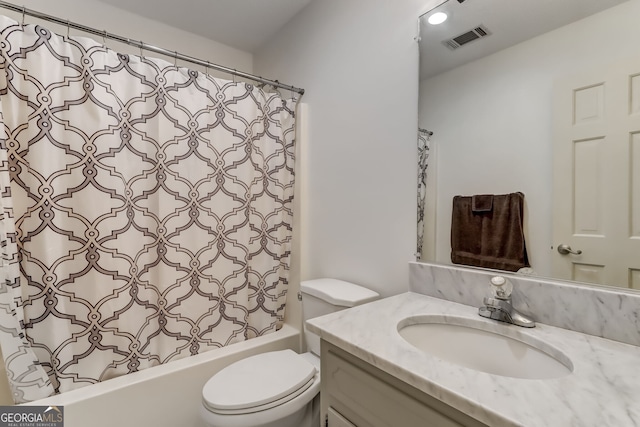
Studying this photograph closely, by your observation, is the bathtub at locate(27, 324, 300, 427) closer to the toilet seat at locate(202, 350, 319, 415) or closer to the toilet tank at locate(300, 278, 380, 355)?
the toilet seat at locate(202, 350, 319, 415)

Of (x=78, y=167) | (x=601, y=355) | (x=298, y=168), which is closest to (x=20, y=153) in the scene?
(x=78, y=167)

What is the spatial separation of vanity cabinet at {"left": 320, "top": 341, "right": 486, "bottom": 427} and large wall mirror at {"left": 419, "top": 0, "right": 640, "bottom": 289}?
577 millimetres

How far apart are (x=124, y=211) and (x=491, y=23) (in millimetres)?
1691

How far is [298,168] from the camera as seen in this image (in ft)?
6.22

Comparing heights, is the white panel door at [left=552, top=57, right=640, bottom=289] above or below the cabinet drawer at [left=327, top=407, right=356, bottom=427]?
above

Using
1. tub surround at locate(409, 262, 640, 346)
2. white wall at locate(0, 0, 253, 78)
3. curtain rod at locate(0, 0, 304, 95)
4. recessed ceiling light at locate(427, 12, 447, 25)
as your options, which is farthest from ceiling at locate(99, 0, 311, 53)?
tub surround at locate(409, 262, 640, 346)

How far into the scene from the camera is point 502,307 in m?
0.85

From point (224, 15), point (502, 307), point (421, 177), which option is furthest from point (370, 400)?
point (224, 15)

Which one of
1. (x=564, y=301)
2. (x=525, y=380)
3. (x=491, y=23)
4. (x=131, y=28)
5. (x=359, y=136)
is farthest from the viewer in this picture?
(x=131, y=28)

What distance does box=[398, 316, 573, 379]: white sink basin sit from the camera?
718 mm

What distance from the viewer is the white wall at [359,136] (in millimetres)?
1249

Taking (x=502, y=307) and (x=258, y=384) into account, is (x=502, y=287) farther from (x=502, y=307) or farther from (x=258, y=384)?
(x=258, y=384)

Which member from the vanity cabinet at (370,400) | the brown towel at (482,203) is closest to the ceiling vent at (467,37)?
the brown towel at (482,203)

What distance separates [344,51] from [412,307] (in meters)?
1.32
